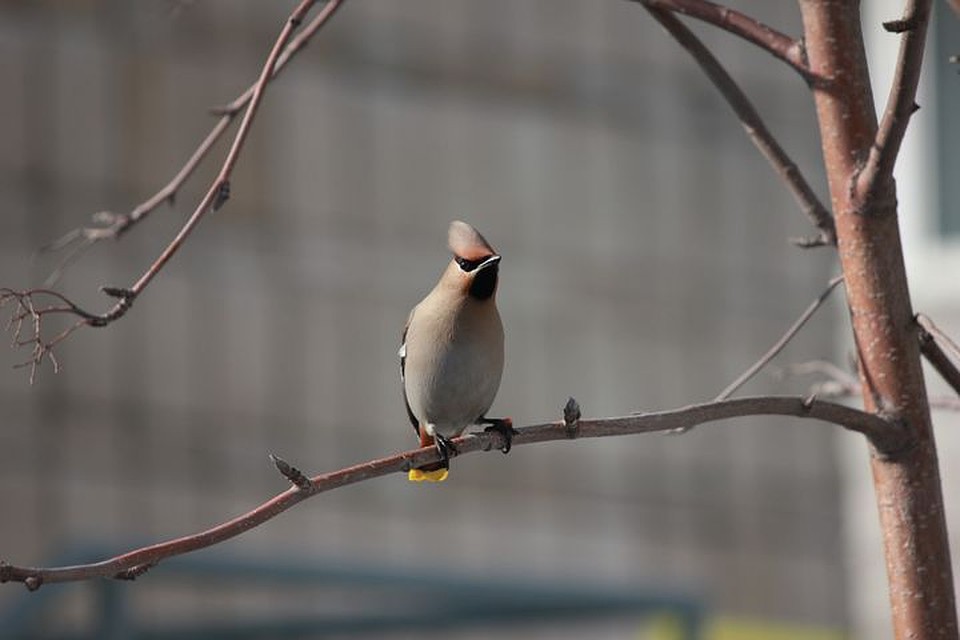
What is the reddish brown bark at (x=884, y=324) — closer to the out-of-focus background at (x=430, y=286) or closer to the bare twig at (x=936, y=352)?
the bare twig at (x=936, y=352)

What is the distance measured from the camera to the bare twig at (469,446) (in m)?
1.81

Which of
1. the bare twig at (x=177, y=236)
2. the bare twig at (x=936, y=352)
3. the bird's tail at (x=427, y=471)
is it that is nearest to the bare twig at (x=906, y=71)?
the bare twig at (x=936, y=352)

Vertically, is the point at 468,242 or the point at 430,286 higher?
the point at 430,286

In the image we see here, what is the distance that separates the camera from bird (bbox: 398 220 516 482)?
2713 millimetres

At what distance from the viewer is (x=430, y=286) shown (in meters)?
8.34

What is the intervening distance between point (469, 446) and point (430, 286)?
20.2 ft

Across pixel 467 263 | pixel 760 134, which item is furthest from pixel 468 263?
pixel 760 134

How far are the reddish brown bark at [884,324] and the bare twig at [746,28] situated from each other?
35mm

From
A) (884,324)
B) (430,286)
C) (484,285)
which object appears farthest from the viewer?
(430,286)

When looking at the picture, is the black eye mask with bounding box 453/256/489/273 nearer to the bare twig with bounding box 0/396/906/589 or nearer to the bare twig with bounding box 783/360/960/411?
the bare twig with bounding box 0/396/906/589

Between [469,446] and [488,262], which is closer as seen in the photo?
[469,446]

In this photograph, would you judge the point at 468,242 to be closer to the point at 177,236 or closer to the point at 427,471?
the point at 177,236

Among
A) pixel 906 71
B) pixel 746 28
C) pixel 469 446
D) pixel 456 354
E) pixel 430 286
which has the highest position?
pixel 430 286

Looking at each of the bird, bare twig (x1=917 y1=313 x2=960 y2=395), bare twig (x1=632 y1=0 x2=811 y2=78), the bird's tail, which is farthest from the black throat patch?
bare twig (x1=917 y1=313 x2=960 y2=395)
